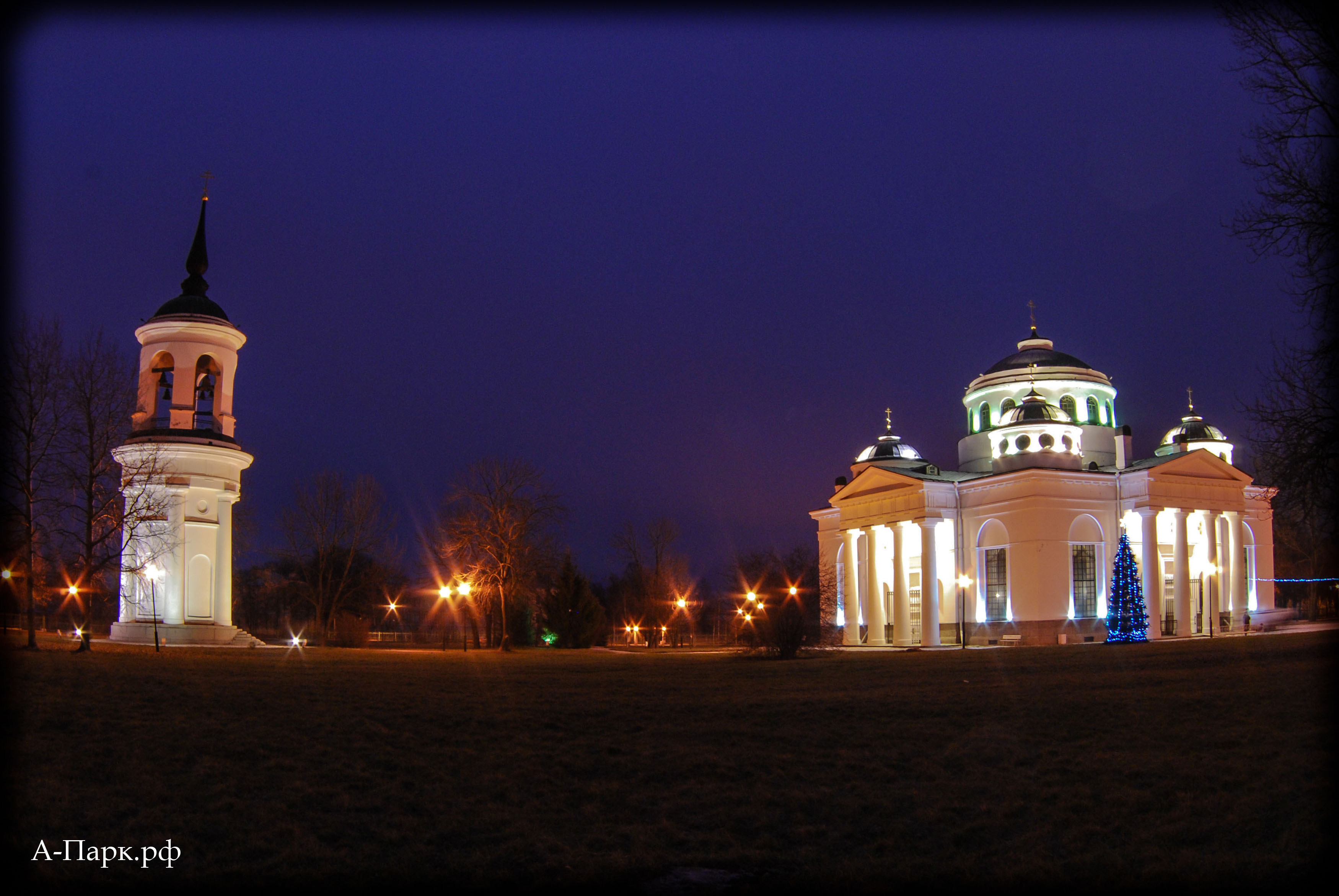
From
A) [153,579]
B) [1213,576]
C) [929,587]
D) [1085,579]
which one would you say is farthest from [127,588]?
[1213,576]

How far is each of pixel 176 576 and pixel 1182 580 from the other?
3944 centimetres

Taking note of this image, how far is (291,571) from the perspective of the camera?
3073 inches

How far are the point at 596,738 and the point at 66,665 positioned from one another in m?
12.7

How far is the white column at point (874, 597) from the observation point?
5206 centimetres

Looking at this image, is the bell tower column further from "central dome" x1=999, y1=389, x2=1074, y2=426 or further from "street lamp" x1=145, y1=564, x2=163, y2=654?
"street lamp" x1=145, y1=564, x2=163, y2=654

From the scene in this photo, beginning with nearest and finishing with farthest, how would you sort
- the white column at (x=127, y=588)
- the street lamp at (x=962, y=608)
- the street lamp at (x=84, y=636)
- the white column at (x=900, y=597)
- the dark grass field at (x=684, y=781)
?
the dark grass field at (x=684, y=781) → the street lamp at (x=84, y=636) → the white column at (x=127, y=588) → the street lamp at (x=962, y=608) → the white column at (x=900, y=597)

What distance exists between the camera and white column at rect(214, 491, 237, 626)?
33219mm

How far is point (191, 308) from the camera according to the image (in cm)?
3384

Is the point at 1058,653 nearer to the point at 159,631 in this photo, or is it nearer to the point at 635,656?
the point at 635,656

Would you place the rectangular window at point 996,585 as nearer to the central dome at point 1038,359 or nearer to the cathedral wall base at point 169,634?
the central dome at point 1038,359

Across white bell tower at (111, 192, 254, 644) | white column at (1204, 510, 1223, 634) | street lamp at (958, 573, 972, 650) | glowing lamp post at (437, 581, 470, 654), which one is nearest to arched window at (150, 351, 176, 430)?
white bell tower at (111, 192, 254, 644)

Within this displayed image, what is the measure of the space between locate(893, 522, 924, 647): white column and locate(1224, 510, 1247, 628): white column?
14.3 m

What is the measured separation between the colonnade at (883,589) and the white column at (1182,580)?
1008cm

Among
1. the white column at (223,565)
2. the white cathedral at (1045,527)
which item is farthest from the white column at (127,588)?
the white cathedral at (1045,527)
